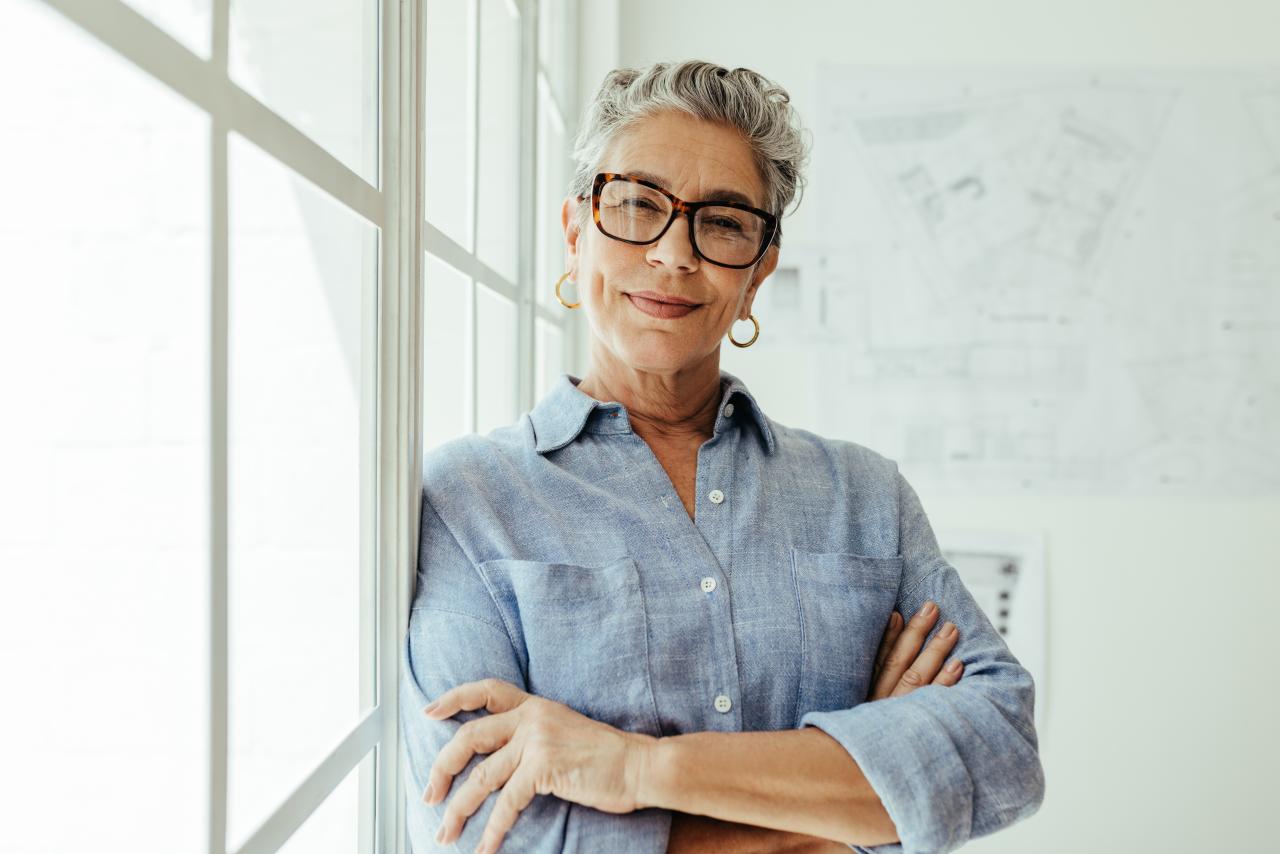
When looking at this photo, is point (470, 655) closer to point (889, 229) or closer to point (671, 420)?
point (671, 420)

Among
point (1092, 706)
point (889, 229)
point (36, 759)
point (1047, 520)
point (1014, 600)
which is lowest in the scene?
point (1092, 706)

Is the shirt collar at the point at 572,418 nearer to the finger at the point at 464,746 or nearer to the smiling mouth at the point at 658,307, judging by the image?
→ the smiling mouth at the point at 658,307

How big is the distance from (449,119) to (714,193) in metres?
0.44

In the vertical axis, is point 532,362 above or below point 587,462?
above

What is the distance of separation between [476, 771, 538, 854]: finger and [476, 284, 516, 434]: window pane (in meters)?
0.77

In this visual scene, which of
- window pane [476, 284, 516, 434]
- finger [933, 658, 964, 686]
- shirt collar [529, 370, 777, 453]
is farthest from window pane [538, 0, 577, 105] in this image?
finger [933, 658, 964, 686]

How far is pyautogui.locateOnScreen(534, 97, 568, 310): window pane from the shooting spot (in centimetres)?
230

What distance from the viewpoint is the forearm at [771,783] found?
0.92 m

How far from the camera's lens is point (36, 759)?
0.43 metres

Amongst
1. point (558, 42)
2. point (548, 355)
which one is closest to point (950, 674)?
point (548, 355)

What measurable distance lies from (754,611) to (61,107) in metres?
0.82

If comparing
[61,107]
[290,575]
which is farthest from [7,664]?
[290,575]

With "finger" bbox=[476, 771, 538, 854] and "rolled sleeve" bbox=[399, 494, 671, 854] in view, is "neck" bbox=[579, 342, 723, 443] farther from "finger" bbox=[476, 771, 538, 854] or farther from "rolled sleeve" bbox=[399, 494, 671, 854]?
"finger" bbox=[476, 771, 538, 854]

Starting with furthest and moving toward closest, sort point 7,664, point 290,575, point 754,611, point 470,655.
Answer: point 754,611
point 470,655
point 290,575
point 7,664
